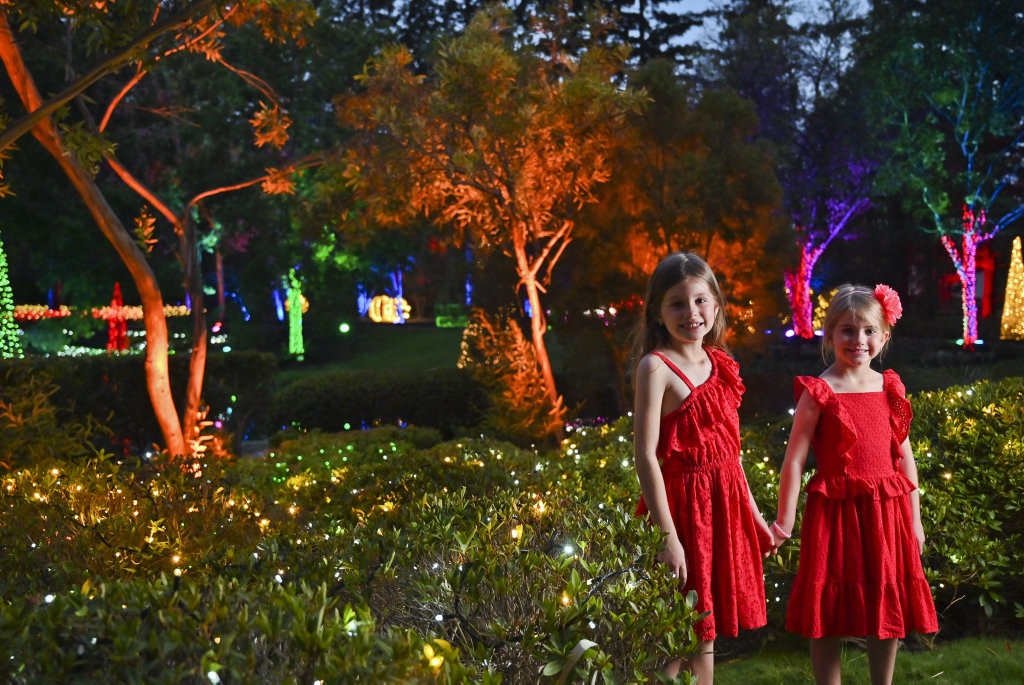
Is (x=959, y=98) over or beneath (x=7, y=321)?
over

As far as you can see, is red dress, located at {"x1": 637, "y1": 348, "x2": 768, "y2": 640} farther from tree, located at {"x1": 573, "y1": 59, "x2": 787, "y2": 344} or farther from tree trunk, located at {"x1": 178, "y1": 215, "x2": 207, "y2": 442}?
tree, located at {"x1": 573, "y1": 59, "x2": 787, "y2": 344}

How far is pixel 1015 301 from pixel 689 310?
2057 centimetres

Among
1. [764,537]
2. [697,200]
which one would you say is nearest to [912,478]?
[764,537]

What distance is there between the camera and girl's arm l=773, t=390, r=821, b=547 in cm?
345

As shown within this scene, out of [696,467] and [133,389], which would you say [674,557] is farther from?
[133,389]

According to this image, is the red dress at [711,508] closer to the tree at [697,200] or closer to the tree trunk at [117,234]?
the tree trunk at [117,234]

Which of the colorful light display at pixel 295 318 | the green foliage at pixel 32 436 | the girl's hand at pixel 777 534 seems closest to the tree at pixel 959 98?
the colorful light display at pixel 295 318

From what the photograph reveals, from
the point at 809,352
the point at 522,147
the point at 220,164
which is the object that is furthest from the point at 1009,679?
the point at 220,164

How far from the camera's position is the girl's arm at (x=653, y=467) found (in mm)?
2986

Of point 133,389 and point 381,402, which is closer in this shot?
point 133,389

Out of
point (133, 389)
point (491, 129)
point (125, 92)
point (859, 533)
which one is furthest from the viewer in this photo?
point (491, 129)

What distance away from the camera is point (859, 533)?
342 centimetres

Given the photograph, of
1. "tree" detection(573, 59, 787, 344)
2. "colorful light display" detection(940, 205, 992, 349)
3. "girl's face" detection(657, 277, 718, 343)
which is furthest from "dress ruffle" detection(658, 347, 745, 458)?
"colorful light display" detection(940, 205, 992, 349)

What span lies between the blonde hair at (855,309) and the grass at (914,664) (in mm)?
1555
